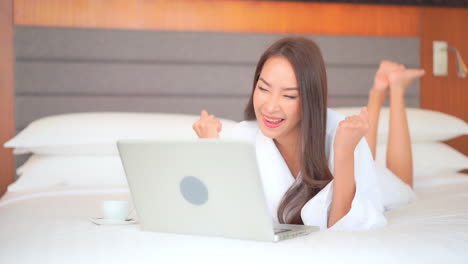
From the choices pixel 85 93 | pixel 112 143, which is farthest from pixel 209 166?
pixel 85 93

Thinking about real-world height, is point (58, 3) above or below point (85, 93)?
above

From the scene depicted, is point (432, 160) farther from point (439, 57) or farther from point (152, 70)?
point (152, 70)

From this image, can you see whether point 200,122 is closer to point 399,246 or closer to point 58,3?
point 399,246

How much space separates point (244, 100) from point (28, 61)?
3.34ft

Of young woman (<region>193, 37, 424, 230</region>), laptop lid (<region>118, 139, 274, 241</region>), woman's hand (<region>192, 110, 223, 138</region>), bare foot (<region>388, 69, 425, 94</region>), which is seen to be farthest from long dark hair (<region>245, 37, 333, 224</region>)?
bare foot (<region>388, 69, 425, 94</region>)

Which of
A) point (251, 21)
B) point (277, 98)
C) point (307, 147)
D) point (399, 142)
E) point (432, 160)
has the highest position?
point (251, 21)

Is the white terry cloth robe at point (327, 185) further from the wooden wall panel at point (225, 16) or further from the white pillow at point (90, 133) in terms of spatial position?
the wooden wall panel at point (225, 16)

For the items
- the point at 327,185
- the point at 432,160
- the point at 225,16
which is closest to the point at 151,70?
the point at 225,16

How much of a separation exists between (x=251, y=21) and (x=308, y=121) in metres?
1.66

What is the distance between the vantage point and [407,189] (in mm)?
2016

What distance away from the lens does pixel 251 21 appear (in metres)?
3.04

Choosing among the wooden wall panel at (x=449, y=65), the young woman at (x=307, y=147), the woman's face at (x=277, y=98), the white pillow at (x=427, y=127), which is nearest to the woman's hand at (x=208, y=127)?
the young woman at (x=307, y=147)

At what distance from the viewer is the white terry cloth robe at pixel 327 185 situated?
141 centimetres

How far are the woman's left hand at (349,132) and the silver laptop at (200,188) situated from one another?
0.20 meters
